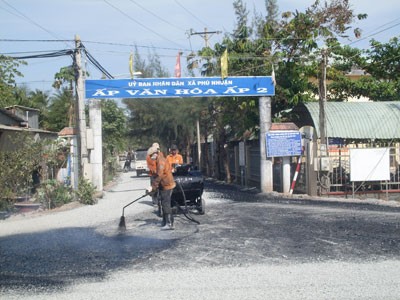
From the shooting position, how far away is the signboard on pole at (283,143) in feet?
61.3

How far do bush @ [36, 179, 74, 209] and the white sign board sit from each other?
946cm

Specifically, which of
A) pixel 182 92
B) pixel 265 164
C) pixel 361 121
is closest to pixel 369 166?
pixel 265 164

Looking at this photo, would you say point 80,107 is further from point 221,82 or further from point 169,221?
point 169,221

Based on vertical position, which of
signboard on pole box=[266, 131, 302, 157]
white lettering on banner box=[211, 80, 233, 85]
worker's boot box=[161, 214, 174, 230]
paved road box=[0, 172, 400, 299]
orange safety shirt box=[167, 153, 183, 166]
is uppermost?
white lettering on banner box=[211, 80, 233, 85]

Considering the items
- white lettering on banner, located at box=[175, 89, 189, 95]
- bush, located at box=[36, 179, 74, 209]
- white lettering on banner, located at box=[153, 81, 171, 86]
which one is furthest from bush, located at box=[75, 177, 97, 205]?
white lettering on banner, located at box=[175, 89, 189, 95]

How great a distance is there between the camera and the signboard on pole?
18672mm

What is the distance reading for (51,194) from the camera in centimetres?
1562

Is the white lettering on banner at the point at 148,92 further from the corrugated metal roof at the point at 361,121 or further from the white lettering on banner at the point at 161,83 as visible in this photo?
the corrugated metal roof at the point at 361,121

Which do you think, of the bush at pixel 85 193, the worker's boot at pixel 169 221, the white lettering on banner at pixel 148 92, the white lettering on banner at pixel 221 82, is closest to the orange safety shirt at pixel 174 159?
the worker's boot at pixel 169 221

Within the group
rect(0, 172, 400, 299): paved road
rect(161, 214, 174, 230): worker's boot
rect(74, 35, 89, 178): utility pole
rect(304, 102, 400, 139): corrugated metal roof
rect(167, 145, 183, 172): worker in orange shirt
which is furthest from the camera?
rect(304, 102, 400, 139): corrugated metal roof

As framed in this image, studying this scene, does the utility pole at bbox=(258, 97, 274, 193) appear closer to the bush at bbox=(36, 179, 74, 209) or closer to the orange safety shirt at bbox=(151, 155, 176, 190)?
the bush at bbox=(36, 179, 74, 209)

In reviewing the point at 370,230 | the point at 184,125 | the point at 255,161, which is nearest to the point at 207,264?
the point at 370,230

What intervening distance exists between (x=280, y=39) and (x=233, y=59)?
226cm

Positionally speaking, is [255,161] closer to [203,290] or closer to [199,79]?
[199,79]
